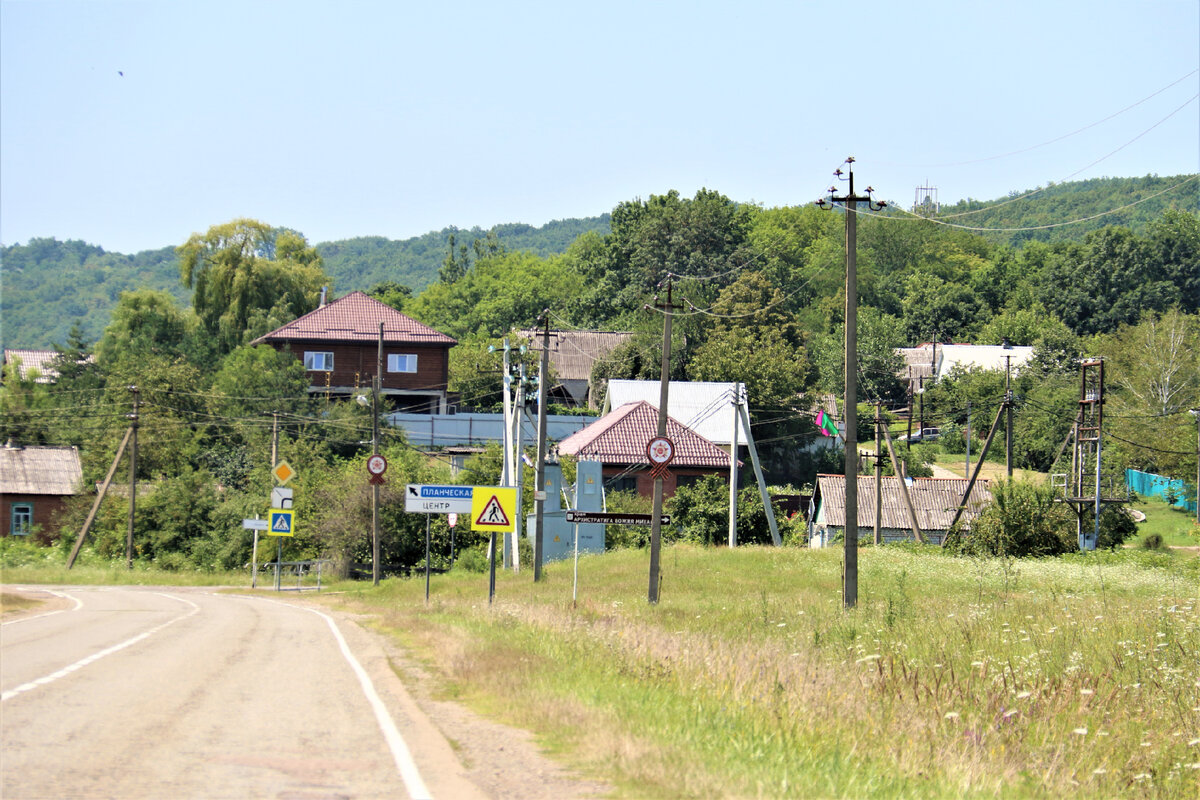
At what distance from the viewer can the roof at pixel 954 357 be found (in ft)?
323

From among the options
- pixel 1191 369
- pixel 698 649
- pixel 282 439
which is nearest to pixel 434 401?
pixel 282 439

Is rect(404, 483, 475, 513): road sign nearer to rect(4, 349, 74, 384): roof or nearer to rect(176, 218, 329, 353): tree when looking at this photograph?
rect(176, 218, 329, 353): tree

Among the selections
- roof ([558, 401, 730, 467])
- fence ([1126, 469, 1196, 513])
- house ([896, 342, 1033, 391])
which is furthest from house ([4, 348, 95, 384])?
fence ([1126, 469, 1196, 513])

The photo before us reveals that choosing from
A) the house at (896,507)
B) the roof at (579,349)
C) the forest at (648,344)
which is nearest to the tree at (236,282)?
the forest at (648,344)

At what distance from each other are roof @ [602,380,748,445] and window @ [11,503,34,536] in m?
33.2

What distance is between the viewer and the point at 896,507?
6009cm

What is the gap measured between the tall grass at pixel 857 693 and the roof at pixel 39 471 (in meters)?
47.5

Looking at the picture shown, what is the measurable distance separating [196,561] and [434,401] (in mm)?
22464

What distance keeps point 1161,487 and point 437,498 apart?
54017mm

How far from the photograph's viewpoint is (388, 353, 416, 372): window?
7462 cm

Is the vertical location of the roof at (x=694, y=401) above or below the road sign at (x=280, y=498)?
above

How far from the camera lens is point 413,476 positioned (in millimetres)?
54562

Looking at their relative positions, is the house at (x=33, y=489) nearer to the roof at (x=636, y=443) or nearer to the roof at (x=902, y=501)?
the roof at (x=636, y=443)

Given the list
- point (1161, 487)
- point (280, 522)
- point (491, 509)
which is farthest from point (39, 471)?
point (1161, 487)
